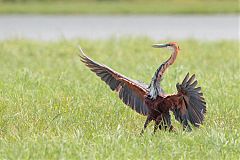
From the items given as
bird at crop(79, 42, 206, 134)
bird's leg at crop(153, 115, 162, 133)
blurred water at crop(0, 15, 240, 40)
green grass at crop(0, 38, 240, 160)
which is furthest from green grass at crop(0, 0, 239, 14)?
bird's leg at crop(153, 115, 162, 133)

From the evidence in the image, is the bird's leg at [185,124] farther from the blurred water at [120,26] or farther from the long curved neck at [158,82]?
the blurred water at [120,26]

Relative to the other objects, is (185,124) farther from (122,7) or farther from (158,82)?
(122,7)

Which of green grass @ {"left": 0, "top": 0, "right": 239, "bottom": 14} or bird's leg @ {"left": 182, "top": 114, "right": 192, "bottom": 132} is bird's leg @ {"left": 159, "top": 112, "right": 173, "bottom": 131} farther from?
green grass @ {"left": 0, "top": 0, "right": 239, "bottom": 14}

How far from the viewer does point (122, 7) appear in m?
19.9

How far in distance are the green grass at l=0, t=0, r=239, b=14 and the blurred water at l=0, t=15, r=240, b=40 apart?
0.60 meters

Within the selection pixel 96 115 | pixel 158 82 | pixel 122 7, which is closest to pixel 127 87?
pixel 158 82

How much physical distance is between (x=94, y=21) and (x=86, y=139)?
39.5 feet

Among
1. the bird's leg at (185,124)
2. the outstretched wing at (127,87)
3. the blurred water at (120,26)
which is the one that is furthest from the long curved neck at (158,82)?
the blurred water at (120,26)

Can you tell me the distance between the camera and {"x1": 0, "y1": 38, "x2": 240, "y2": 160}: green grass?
5559mm

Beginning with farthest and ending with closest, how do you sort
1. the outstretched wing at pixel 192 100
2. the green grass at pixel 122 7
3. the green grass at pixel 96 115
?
the green grass at pixel 122 7 < the outstretched wing at pixel 192 100 < the green grass at pixel 96 115

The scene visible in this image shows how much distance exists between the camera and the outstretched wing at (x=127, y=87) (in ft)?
20.7

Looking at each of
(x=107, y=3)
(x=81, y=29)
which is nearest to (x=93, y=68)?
(x=81, y=29)

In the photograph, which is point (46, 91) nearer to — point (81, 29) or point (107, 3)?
point (81, 29)

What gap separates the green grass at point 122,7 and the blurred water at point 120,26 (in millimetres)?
A: 596
